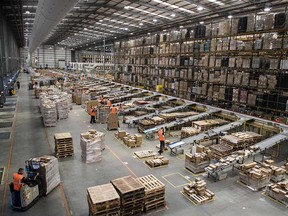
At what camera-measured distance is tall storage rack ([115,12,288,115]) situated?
1429 centimetres

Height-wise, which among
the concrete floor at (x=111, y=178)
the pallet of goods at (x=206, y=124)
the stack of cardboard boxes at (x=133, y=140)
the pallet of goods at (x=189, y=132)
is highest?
the pallet of goods at (x=206, y=124)

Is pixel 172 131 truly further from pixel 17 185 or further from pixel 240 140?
pixel 17 185

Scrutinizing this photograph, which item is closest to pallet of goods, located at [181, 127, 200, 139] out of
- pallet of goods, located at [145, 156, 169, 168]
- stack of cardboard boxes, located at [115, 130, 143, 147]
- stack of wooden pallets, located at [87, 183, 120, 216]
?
stack of cardboard boxes, located at [115, 130, 143, 147]

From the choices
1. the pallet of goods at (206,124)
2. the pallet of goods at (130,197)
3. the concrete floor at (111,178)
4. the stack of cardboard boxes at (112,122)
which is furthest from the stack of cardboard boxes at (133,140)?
the pallet of goods at (130,197)

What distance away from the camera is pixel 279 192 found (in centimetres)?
805

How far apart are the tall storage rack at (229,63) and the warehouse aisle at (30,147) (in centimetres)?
1319

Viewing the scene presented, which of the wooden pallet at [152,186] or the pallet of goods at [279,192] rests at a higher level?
the wooden pallet at [152,186]

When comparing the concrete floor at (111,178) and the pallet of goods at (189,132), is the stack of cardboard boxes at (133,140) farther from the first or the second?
the pallet of goods at (189,132)

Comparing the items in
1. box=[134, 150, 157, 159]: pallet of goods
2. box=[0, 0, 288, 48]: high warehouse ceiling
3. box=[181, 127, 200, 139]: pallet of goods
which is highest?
box=[0, 0, 288, 48]: high warehouse ceiling

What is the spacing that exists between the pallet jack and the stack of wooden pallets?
200 cm

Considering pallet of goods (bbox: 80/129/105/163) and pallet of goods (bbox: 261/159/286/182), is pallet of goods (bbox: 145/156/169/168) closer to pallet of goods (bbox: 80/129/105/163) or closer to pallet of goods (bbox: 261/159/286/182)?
pallet of goods (bbox: 80/129/105/163)

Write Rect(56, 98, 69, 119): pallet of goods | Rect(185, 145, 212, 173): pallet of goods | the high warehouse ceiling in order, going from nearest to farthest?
Rect(185, 145, 212, 173): pallet of goods → Rect(56, 98, 69, 119): pallet of goods → the high warehouse ceiling

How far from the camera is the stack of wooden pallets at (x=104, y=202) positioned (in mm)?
6449

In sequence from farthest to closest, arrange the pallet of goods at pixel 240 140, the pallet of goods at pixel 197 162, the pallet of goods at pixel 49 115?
the pallet of goods at pixel 49 115, the pallet of goods at pixel 240 140, the pallet of goods at pixel 197 162
